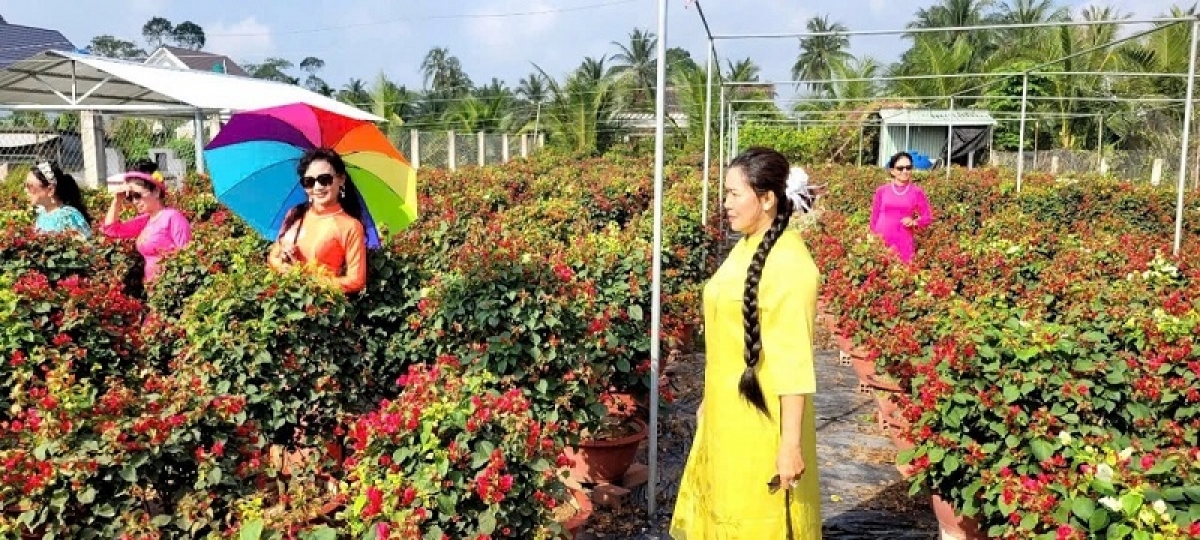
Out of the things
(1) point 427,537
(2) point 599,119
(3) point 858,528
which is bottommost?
(3) point 858,528

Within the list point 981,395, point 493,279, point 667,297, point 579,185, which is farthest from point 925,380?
point 579,185

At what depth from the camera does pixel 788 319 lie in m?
2.34

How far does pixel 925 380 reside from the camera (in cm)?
327

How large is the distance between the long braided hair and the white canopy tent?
794cm

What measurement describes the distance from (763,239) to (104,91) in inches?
447

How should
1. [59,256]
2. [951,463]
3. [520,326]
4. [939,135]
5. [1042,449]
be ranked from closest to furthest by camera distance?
[1042,449], [951,463], [520,326], [59,256], [939,135]

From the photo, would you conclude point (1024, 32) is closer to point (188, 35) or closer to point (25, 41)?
point (25, 41)

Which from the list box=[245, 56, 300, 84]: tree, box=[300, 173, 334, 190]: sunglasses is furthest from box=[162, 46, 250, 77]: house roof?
box=[300, 173, 334, 190]: sunglasses

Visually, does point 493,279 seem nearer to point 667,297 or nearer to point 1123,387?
point 667,297

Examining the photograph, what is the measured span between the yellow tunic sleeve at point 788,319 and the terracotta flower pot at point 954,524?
50.2 inches

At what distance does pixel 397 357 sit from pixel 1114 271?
4.33 m

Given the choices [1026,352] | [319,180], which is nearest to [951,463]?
[1026,352]

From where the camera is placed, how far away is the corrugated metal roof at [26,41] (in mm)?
25141

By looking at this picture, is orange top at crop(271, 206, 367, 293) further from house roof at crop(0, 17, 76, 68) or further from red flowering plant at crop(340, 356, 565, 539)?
house roof at crop(0, 17, 76, 68)
